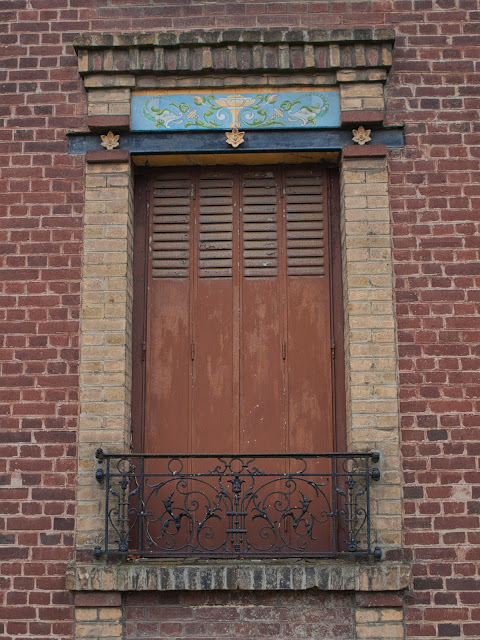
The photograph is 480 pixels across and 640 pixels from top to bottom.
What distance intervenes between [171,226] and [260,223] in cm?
73

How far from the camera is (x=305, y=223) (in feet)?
25.6

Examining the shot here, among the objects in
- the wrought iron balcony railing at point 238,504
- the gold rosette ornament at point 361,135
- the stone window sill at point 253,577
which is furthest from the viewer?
the gold rosette ornament at point 361,135

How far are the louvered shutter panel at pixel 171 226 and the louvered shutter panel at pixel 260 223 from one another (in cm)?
48

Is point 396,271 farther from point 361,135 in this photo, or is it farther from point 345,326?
point 361,135

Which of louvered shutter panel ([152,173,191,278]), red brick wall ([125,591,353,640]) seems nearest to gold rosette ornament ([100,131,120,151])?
louvered shutter panel ([152,173,191,278])

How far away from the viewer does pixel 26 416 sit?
7.23 metres

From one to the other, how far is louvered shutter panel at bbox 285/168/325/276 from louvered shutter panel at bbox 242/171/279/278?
12 cm

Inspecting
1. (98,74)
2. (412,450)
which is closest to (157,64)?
(98,74)

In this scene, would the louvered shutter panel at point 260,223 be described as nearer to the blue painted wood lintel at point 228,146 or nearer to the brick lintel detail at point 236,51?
the blue painted wood lintel at point 228,146

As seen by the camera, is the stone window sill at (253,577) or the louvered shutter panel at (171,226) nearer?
the stone window sill at (253,577)

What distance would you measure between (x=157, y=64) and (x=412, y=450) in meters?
3.66

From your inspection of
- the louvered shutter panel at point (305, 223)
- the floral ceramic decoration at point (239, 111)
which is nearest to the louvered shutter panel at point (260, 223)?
the louvered shutter panel at point (305, 223)

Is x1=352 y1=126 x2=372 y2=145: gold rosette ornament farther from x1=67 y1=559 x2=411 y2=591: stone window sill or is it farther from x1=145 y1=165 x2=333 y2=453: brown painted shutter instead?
x1=67 y1=559 x2=411 y2=591: stone window sill

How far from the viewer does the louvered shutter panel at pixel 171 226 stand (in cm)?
775
